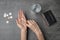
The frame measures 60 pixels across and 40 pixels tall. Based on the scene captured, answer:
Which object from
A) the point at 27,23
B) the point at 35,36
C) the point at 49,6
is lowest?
the point at 35,36

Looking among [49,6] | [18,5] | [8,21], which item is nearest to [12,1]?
[18,5]

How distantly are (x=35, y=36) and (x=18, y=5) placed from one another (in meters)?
0.31

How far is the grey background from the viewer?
4.82 ft

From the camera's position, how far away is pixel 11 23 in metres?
1.48

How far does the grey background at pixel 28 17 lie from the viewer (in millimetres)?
1470

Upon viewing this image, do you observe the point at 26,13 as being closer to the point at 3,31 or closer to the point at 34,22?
the point at 34,22

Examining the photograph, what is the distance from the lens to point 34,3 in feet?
4.94

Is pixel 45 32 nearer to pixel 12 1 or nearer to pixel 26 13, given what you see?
pixel 26 13

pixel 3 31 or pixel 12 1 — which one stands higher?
pixel 12 1

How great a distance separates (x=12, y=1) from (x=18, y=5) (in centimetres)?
6

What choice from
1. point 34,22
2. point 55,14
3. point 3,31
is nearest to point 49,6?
point 55,14

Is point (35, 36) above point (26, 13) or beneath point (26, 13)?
beneath

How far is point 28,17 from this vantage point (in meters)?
1.49

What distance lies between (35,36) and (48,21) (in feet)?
0.56
